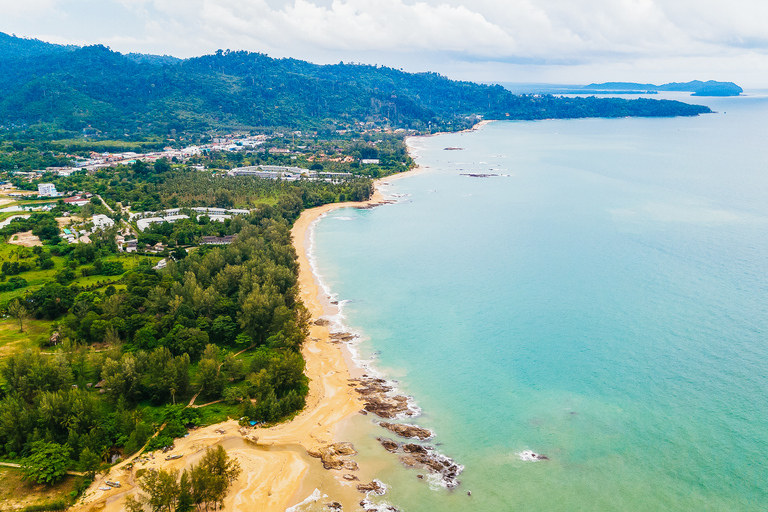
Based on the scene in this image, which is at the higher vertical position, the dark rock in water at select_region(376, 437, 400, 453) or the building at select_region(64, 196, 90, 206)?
the building at select_region(64, 196, 90, 206)

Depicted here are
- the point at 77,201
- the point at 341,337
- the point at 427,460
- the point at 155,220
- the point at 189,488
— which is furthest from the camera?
the point at 77,201

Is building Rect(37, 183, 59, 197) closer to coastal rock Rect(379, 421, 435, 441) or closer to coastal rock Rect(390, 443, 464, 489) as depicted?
coastal rock Rect(379, 421, 435, 441)

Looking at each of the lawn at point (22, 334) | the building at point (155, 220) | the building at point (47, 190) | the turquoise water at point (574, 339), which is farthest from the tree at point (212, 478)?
the building at point (47, 190)

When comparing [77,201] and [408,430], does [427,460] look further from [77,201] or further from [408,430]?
[77,201]

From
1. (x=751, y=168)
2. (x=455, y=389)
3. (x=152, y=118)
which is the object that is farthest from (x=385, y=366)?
(x=152, y=118)

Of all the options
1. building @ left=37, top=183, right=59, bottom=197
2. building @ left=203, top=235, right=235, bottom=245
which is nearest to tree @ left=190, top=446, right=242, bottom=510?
building @ left=203, top=235, right=235, bottom=245

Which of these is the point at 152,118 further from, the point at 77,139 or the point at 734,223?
the point at 734,223

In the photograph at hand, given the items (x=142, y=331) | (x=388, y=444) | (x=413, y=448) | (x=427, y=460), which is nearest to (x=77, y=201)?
(x=142, y=331)
